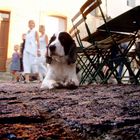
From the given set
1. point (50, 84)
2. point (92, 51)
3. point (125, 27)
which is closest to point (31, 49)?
point (92, 51)

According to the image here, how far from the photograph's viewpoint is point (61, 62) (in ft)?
14.8

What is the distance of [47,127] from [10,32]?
14.3 meters

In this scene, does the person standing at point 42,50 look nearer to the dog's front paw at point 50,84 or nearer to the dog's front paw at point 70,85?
the dog's front paw at point 50,84

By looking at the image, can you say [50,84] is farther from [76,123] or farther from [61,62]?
[76,123]

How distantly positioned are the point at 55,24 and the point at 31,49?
305 inches

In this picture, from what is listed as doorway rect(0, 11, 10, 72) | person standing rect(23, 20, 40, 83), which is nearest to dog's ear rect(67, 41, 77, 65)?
person standing rect(23, 20, 40, 83)

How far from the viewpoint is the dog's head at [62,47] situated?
434 centimetres

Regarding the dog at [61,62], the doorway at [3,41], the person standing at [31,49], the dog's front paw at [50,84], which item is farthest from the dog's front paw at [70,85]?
the doorway at [3,41]

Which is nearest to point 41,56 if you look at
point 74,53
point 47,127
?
point 74,53

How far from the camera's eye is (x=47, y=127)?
5.28 ft

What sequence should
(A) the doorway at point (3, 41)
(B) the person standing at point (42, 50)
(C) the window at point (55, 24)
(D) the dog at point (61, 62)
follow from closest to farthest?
1. (D) the dog at point (61, 62)
2. (B) the person standing at point (42, 50)
3. (A) the doorway at point (3, 41)
4. (C) the window at point (55, 24)

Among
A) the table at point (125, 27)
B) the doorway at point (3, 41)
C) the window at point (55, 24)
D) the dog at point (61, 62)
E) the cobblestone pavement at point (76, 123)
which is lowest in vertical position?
the cobblestone pavement at point (76, 123)

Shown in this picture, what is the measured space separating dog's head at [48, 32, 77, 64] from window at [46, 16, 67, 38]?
11959 mm

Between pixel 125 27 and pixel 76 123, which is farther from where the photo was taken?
pixel 125 27
